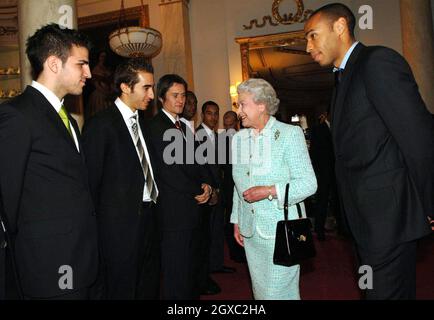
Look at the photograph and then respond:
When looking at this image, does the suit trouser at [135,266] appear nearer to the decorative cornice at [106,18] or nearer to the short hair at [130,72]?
the short hair at [130,72]

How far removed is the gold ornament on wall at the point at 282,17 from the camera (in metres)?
7.88

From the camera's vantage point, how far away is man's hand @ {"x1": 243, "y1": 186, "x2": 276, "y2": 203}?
2.28m

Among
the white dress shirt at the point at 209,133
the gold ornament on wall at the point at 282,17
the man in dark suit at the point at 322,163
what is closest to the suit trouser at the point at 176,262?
the white dress shirt at the point at 209,133

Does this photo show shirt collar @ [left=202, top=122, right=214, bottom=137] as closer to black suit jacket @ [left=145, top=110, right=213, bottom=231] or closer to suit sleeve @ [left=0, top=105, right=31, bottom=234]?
black suit jacket @ [left=145, top=110, right=213, bottom=231]

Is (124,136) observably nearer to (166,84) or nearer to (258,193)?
(166,84)

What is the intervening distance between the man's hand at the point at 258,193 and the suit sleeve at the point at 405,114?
2.42 feet

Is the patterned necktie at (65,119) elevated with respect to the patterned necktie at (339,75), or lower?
lower

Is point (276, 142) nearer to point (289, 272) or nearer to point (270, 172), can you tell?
point (270, 172)

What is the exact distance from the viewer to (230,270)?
470 cm

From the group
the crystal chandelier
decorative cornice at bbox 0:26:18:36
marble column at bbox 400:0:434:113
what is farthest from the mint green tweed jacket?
decorative cornice at bbox 0:26:18:36

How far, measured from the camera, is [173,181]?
296cm

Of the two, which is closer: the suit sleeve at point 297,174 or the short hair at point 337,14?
the short hair at point 337,14

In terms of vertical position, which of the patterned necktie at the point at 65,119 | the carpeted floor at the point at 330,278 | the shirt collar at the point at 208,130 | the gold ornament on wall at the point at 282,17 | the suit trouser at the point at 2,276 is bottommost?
the carpeted floor at the point at 330,278
